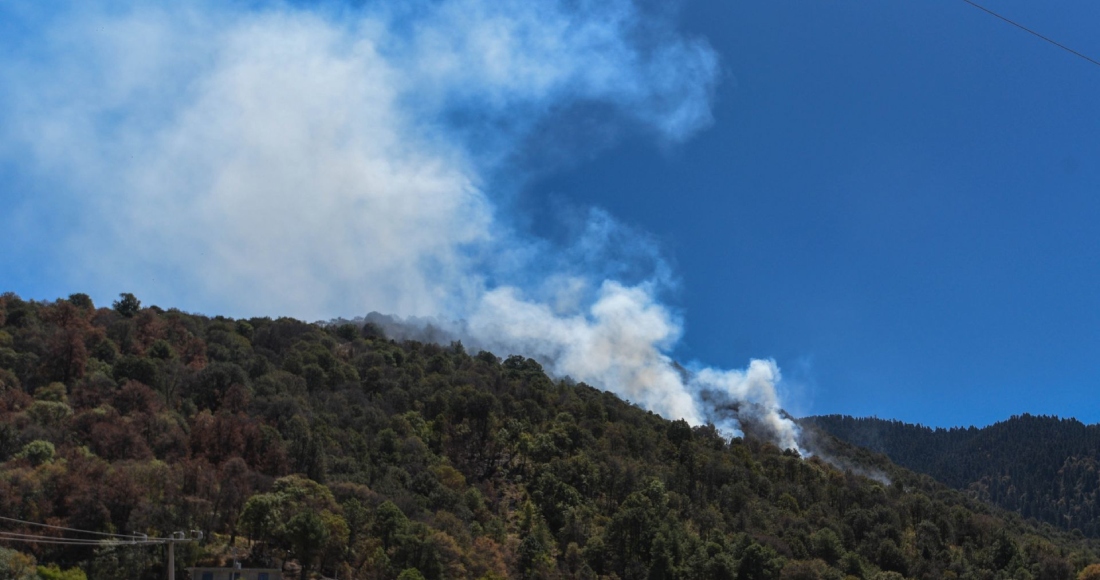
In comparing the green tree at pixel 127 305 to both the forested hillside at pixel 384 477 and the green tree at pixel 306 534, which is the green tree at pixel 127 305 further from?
the green tree at pixel 306 534

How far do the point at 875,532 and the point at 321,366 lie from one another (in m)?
74.9

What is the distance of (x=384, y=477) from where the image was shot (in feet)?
303

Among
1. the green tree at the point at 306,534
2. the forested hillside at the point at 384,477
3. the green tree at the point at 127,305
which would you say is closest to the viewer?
the green tree at the point at 306,534

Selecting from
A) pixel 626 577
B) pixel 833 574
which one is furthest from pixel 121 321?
pixel 833 574

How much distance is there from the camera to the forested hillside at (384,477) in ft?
222

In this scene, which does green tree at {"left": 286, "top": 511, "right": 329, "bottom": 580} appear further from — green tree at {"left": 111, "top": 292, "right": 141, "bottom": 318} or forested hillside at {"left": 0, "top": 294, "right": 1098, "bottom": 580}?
green tree at {"left": 111, "top": 292, "right": 141, "bottom": 318}

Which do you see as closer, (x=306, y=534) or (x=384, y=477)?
(x=306, y=534)

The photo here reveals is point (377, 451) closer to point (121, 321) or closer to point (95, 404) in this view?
point (95, 404)

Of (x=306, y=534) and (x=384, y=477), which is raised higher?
(x=384, y=477)

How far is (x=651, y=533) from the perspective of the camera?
9462 cm

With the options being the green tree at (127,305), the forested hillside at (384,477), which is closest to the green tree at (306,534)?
the forested hillside at (384,477)

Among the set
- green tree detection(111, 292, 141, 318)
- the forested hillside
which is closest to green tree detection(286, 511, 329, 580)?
the forested hillside

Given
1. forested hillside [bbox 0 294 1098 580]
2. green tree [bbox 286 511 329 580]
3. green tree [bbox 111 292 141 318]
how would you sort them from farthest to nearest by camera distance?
1. green tree [bbox 111 292 141 318]
2. forested hillside [bbox 0 294 1098 580]
3. green tree [bbox 286 511 329 580]

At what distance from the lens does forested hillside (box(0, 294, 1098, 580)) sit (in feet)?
222
